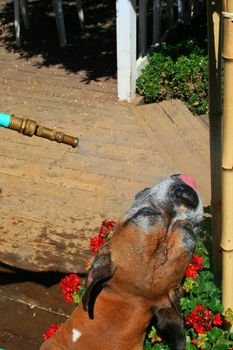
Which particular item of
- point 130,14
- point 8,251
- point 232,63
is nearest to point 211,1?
point 232,63

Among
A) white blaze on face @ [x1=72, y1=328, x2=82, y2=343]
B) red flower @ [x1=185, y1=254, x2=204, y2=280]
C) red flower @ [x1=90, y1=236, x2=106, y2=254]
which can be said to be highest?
red flower @ [x1=185, y1=254, x2=204, y2=280]

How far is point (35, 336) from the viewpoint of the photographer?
4.33 metres

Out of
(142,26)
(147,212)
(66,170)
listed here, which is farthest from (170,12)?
(147,212)

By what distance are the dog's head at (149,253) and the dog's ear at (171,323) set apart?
5 cm

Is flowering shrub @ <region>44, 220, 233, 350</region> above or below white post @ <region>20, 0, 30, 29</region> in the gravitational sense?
below

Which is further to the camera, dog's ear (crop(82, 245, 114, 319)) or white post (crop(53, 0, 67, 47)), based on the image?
white post (crop(53, 0, 67, 47))

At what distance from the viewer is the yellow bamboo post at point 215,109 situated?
2.88m

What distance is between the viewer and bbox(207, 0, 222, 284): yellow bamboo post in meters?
2.88

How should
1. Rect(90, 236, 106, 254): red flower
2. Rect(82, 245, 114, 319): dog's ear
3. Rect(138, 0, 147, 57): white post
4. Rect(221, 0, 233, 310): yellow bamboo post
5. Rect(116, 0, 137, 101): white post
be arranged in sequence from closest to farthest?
Rect(221, 0, 233, 310): yellow bamboo post, Rect(82, 245, 114, 319): dog's ear, Rect(90, 236, 106, 254): red flower, Rect(116, 0, 137, 101): white post, Rect(138, 0, 147, 57): white post

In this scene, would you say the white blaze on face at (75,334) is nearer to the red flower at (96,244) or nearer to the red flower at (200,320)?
the red flower at (200,320)

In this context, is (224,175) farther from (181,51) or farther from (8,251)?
(181,51)

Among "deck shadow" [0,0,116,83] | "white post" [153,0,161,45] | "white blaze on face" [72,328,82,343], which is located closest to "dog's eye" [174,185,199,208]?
"white blaze on face" [72,328,82,343]

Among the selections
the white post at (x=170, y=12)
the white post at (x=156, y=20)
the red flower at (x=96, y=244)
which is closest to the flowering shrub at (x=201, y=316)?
the red flower at (x=96, y=244)

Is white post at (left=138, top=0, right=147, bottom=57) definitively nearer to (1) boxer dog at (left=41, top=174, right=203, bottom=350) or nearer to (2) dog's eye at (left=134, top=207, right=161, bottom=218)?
(1) boxer dog at (left=41, top=174, right=203, bottom=350)
